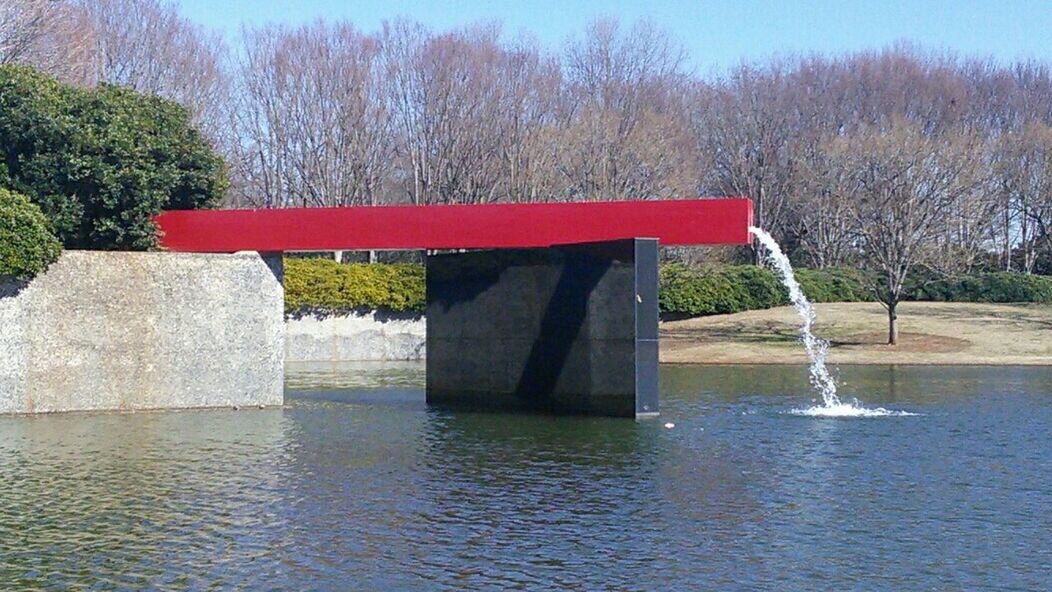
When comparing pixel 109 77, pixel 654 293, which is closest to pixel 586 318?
pixel 654 293

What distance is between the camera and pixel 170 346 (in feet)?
86.9

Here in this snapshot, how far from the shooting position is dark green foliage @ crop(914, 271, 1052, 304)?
57594mm

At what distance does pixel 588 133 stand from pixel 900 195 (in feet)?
51.7

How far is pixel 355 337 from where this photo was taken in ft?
163

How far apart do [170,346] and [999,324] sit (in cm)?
3554

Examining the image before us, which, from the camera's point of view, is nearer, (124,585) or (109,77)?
(124,585)

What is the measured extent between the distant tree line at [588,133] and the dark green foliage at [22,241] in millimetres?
26875

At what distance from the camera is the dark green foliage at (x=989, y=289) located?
5759 cm

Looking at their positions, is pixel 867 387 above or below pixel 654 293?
below

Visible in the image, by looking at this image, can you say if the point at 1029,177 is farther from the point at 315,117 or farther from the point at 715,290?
the point at 315,117

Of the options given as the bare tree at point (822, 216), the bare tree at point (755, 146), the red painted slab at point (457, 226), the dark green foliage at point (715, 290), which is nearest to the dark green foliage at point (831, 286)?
the bare tree at point (822, 216)

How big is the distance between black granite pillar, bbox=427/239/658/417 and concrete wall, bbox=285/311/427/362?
20.2 m

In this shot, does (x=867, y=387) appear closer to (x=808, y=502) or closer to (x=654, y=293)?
(x=654, y=293)

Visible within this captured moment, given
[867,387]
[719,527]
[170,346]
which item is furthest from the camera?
[867,387]
